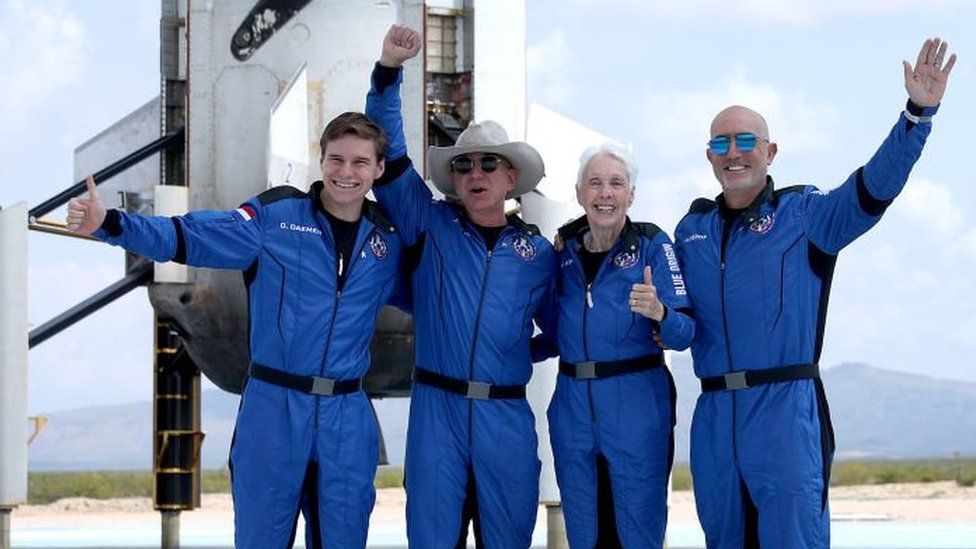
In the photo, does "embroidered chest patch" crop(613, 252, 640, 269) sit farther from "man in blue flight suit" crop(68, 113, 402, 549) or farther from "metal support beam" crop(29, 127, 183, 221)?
"metal support beam" crop(29, 127, 183, 221)

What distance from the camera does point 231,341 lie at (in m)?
13.1

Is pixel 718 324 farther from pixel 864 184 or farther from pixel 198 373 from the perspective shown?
pixel 198 373

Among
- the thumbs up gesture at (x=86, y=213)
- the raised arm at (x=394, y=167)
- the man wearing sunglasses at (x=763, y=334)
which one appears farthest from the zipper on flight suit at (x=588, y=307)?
the thumbs up gesture at (x=86, y=213)

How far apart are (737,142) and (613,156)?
0.63 m

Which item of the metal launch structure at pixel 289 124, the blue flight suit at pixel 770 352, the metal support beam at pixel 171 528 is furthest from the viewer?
the metal support beam at pixel 171 528

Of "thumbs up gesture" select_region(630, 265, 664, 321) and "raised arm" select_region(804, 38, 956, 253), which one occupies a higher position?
"raised arm" select_region(804, 38, 956, 253)

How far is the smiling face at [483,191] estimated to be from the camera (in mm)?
7727

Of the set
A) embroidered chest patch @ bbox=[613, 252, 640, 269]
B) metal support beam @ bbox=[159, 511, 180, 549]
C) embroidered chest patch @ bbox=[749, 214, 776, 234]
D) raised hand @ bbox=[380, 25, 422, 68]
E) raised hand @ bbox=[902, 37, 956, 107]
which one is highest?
raised hand @ bbox=[380, 25, 422, 68]

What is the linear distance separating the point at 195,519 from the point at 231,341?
13.9 metres

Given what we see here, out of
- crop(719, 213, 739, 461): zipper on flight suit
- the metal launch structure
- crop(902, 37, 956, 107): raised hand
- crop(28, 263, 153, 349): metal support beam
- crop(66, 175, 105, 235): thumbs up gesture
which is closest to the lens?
crop(902, 37, 956, 107): raised hand

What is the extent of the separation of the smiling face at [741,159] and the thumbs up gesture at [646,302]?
689 mm

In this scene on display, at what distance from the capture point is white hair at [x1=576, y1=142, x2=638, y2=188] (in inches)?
299

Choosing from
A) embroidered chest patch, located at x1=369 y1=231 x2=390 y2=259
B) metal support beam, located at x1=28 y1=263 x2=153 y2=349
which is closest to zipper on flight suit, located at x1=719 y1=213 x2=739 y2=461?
embroidered chest patch, located at x1=369 y1=231 x2=390 y2=259

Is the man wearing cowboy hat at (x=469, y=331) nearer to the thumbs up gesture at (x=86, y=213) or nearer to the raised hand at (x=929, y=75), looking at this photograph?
the thumbs up gesture at (x=86, y=213)
